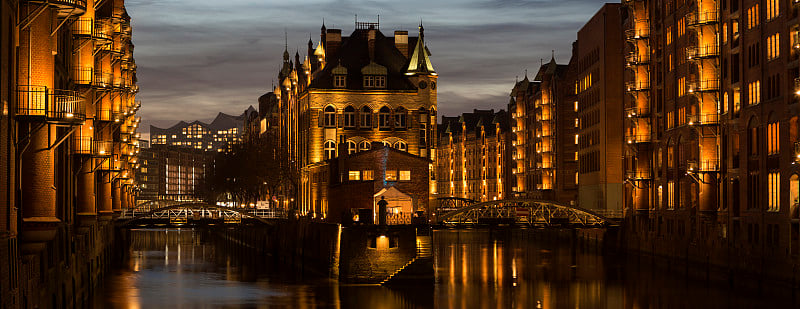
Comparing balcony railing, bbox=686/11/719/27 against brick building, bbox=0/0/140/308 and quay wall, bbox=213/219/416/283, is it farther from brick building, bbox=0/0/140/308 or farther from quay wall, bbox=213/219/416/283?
brick building, bbox=0/0/140/308

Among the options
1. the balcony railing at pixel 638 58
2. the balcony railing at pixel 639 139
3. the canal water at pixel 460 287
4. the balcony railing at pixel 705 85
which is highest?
the balcony railing at pixel 638 58

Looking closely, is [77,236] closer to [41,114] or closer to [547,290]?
[41,114]

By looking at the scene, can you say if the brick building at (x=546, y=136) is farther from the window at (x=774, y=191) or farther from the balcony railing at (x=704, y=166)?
the window at (x=774, y=191)

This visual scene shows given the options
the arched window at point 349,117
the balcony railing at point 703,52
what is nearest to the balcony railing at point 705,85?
the balcony railing at point 703,52

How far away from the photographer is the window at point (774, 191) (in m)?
70.4

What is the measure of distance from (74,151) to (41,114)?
1990cm

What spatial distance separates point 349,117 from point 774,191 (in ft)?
210

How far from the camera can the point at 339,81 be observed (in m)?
129

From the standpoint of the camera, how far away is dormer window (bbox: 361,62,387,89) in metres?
129

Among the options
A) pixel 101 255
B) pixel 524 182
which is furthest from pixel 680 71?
Result: pixel 524 182

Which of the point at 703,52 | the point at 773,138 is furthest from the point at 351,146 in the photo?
the point at 773,138

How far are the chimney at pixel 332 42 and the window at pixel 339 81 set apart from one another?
876cm

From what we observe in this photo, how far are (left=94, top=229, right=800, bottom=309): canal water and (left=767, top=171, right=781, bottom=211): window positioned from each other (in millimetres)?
5001

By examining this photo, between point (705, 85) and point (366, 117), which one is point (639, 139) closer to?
point (705, 85)
